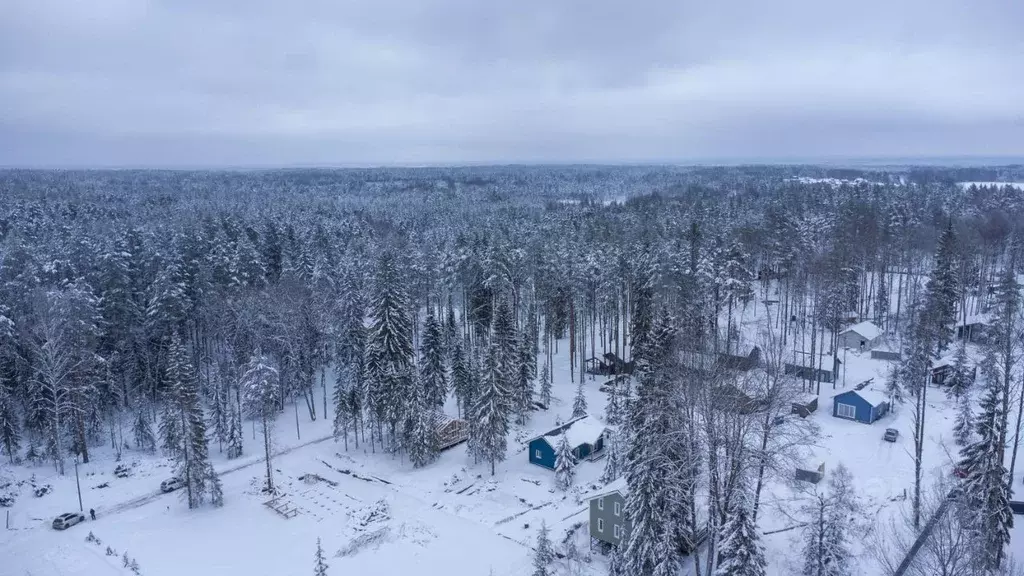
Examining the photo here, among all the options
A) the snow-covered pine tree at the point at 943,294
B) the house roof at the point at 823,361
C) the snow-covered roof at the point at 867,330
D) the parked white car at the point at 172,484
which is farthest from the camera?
the snow-covered roof at the point at 867,330

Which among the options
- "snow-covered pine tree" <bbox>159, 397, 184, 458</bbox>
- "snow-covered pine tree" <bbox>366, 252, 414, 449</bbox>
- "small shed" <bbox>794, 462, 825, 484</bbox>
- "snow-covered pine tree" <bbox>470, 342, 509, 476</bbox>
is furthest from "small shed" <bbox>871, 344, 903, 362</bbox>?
"snow-covered pine tree" <bbox>159, 397, 184, 458</bbox>

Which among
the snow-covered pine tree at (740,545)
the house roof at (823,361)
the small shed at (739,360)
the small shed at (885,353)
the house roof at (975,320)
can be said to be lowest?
the small shed at (885,353)

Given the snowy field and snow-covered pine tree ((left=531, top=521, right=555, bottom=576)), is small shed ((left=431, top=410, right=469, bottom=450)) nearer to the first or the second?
the snowy field

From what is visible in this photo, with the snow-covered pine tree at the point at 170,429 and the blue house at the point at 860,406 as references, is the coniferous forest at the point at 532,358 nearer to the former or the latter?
the snow-covered pine tree at the point at 170,429

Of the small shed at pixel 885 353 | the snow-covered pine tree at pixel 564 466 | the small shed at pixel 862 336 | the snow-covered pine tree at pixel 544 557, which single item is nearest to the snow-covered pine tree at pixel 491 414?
the snow-covered pine tree at pixel 564 466

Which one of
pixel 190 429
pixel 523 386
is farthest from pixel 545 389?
pixel 190 429

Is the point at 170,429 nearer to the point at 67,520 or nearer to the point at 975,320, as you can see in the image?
the point at 67,520
